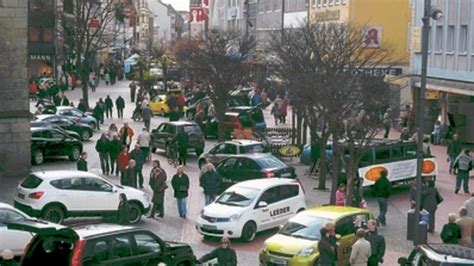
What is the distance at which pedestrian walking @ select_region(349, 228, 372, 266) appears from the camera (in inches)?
713

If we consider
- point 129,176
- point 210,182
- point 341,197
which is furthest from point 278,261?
A: point 129,176

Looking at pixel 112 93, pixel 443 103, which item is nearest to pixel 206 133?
pixel 443 103

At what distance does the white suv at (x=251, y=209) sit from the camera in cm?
2281

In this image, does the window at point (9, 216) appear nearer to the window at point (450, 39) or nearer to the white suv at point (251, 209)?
the white suv at point (251, 209)

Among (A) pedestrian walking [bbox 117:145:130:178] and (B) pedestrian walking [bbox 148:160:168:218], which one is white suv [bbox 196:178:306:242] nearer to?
(B) pedestrian walking [bbox 148:160:168:218]

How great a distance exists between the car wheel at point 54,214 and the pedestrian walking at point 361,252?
8588 millimetres

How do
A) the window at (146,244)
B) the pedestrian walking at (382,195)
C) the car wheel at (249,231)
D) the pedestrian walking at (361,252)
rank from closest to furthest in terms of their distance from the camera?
the window at (146,244) → the pedestrian walking at (361,252) → the car wheel at (249,231) → the pedestrian walking at (382,195)

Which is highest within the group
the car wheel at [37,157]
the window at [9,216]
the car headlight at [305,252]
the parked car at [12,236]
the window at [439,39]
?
the window at [439,39]

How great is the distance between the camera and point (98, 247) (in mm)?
16516

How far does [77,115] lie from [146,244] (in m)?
28.6

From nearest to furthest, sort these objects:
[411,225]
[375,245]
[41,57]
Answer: [375,245] < [411,225] < [41,57]

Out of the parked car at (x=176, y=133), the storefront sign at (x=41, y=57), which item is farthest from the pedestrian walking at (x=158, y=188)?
the storefront sign at (x=41, y=57)

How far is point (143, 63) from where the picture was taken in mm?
71625

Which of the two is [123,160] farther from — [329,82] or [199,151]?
[199,151]
